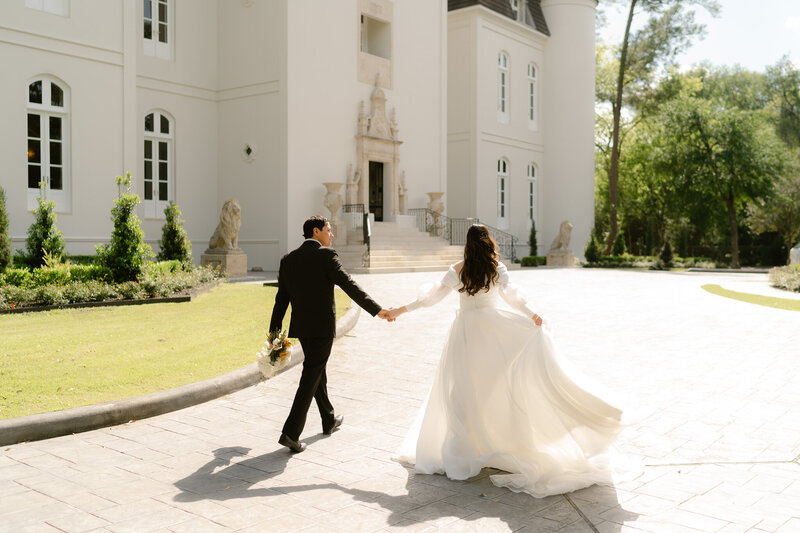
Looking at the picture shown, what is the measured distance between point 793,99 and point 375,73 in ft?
136

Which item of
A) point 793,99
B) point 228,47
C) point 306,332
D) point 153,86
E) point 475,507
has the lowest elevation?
point 475,507

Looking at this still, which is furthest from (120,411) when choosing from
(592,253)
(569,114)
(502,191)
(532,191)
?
(569,114)

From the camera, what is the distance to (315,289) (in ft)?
18.2

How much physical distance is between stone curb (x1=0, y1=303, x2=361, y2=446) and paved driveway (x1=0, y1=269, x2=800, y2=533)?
0.11m

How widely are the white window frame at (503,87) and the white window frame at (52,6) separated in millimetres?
20836

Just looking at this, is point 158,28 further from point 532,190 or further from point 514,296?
point 514,296

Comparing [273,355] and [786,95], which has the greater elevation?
[786,95]

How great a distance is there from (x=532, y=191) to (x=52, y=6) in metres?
24.8

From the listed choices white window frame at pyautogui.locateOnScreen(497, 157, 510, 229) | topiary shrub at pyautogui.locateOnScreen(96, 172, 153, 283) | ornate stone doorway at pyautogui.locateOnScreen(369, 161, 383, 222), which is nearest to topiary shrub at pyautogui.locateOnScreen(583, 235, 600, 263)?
white window frame at pyautogui.locateOnScreen(497, 157, 510, 229)

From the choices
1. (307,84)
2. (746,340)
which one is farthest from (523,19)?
(746,340)

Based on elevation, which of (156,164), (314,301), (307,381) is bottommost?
(307,381)

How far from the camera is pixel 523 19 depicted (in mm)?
36719

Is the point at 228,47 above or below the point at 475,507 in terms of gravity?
above

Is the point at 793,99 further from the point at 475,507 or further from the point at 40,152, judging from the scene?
the point at 475,507
